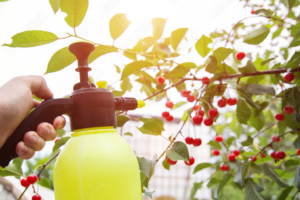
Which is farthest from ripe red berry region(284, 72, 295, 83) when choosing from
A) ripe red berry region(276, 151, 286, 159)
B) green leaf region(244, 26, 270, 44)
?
ripe red berry region(276, 151, 286, 159)

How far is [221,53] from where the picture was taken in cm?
46

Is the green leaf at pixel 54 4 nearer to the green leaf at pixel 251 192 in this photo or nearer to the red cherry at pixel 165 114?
the red cherry at pixel 165 114

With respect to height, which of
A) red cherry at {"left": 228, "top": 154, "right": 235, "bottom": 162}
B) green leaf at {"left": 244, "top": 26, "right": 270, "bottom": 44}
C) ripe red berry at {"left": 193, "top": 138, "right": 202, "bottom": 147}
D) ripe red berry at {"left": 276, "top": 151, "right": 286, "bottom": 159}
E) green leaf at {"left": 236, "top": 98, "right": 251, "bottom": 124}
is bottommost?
red cherry at {"left": 228, "top": 154, "right": 235, "bottom": 162}

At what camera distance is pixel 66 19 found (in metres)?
0.36

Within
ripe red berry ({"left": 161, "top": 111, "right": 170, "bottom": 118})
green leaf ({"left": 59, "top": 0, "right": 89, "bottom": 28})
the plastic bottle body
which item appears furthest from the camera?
ripe red berry ({"left": 161, "top": 111, "right": 170, "bottom": 118})

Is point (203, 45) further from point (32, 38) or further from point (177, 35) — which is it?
point (32, 38)

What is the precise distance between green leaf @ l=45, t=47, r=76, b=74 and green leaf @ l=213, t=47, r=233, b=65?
0.92ft

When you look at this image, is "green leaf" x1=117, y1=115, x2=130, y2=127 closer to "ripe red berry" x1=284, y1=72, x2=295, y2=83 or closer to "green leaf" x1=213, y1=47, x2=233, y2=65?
"green leaf" x1=213, y1=47, x2=233, y2=65

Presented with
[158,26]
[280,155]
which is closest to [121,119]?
[158,26]

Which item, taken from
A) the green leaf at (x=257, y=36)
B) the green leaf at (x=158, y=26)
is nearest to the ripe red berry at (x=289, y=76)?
the green leaf at (x=257, y=36)

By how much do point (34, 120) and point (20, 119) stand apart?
0.10ft

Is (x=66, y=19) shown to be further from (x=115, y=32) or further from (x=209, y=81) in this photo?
(x=209, y=81)

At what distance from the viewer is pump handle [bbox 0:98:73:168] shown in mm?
253

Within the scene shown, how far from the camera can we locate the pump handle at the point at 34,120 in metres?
0.25
